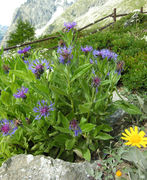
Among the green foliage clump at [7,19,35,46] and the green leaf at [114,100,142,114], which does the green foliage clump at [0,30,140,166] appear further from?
the green foliage clump at [7,19,35,46]

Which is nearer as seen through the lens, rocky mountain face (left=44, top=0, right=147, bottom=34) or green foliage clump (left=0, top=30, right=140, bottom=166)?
green foliage clump (left=0, top=30, right=140, bottom=166)

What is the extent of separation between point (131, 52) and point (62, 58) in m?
3.54

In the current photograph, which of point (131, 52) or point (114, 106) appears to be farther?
point (131, 52)

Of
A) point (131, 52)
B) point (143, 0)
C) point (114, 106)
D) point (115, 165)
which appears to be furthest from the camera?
point (143, 0)

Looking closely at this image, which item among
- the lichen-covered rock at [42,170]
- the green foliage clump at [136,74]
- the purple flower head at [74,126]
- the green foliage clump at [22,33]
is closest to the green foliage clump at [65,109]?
the purple flower head at [74,126]

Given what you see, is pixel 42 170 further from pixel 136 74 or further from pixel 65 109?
pixel 136 74

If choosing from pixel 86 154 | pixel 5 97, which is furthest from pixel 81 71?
pixel 5 97

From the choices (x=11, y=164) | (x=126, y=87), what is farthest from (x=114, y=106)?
(x=126, y=87)

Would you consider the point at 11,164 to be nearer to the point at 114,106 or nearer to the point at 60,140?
the point at 60,140

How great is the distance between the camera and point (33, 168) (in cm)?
182

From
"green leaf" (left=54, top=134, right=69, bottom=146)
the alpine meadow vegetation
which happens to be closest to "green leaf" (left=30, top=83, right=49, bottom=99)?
the alpine meadow vegetation

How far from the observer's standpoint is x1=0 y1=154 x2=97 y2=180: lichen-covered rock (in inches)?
67.9

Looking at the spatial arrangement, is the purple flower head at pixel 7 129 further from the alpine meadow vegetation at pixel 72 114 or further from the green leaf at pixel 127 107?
the green leaf at pixel 127 107

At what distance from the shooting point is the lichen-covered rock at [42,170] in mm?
1725
